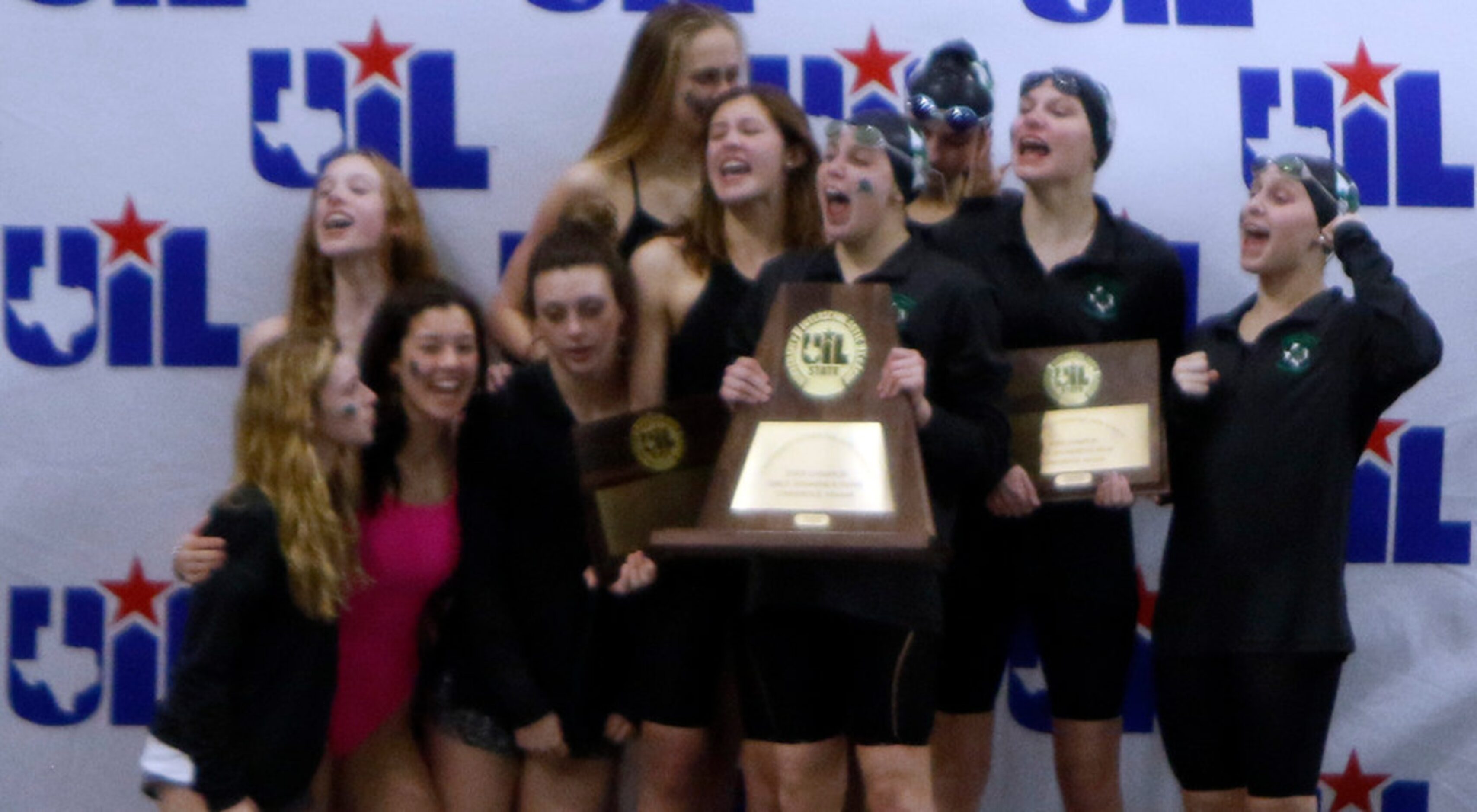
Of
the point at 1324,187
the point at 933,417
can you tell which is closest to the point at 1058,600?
the point at 933,417

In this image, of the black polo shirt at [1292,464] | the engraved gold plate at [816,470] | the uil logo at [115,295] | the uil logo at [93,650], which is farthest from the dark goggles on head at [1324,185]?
the uil logo at [93,650]

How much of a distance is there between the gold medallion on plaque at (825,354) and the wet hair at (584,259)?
0.54 m

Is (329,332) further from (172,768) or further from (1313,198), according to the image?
(1313,198)

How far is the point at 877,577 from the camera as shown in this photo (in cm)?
351

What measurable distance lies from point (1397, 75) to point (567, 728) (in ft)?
8.86

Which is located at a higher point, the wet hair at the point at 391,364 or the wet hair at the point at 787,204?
the wet hair at the point at 787,204

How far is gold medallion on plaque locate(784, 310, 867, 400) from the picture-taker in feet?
11.5

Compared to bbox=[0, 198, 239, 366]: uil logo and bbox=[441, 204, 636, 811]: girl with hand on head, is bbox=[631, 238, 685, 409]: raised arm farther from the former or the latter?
bbox=[0, 198, 239, 366]: uil logo

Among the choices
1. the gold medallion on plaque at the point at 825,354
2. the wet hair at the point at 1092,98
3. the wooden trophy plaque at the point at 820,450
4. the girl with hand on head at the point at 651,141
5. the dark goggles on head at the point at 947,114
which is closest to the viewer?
the wooden trophy plaque at the point at 820,450

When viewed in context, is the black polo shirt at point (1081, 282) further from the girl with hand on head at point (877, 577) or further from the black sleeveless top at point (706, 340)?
the black sleeveless top at point (706, 340)

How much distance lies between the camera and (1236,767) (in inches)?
151

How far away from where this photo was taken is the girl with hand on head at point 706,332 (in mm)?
3895

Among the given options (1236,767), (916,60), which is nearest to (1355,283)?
(1236,767)

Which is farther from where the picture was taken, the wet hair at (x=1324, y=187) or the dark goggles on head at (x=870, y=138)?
the wet hair at (x=1324, y=187)
